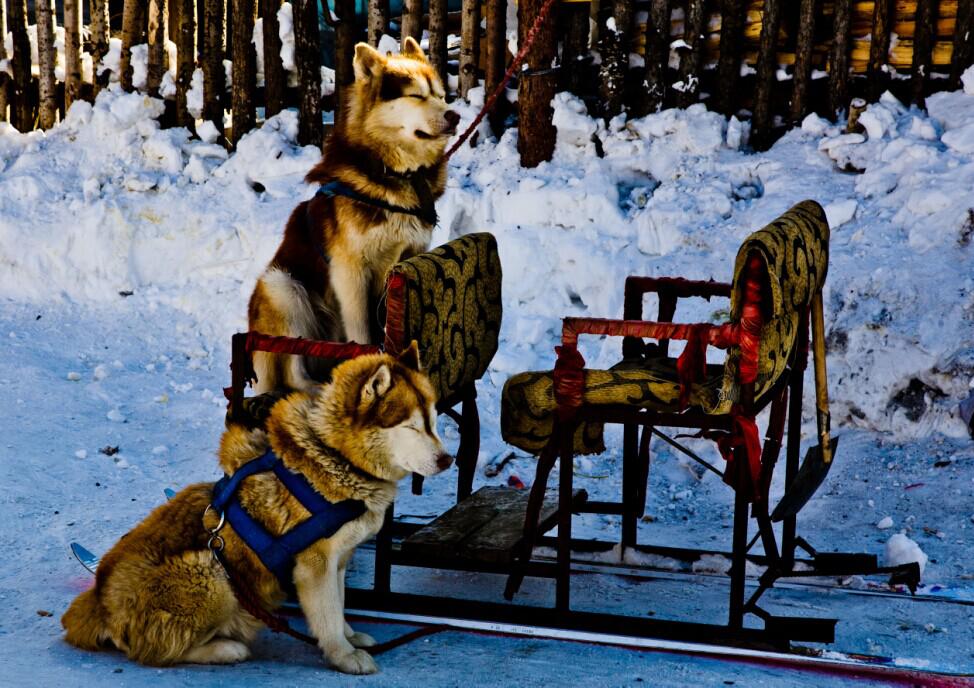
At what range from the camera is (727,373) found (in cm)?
372

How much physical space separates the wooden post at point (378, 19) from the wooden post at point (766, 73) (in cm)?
297

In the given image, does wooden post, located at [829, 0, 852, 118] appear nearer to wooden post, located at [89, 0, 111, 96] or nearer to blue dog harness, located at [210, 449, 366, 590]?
blue dog harness, located at [210, 449, 366, 590]

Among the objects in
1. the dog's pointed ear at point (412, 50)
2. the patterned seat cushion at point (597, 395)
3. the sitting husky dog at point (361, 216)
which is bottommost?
the patterned seat cushion at point (597, 395)

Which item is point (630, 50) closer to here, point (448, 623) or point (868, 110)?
point (868, 110)

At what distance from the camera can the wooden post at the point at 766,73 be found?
742 centimetres

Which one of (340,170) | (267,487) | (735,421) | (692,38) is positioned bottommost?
(267,487)

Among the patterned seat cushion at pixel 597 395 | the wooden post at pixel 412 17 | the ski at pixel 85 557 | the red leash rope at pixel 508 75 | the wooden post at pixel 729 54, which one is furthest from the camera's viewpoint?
the wooden post at pixel 412 17

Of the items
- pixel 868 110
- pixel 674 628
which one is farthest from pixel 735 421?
pixel 868 110

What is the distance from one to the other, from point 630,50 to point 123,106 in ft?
13.9

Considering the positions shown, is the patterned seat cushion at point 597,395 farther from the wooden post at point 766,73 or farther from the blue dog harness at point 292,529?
the wooden post at point 766,73

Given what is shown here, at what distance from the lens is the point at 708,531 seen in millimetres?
5531

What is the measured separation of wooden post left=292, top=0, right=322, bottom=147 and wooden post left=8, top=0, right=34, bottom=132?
271cm

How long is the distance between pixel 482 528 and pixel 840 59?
15.2 feet

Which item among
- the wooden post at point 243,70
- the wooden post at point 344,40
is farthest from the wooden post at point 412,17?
the wooden post at point 243,70
